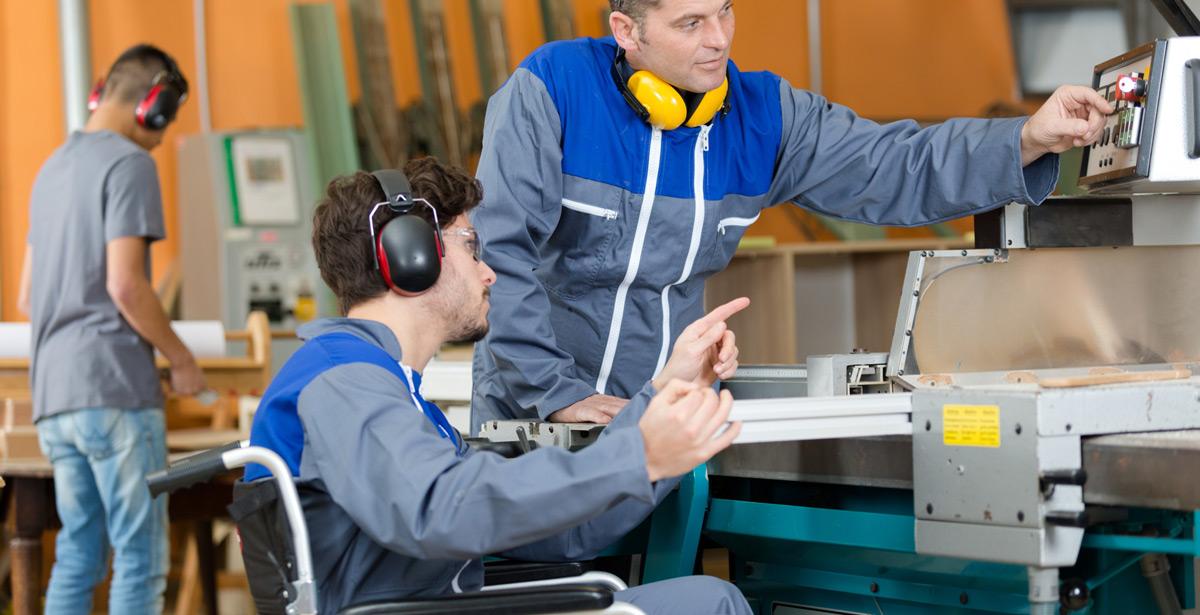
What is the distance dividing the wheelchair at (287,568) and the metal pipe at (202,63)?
3.90m

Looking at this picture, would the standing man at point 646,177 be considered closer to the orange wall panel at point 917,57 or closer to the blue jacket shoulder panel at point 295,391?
the blue jacket shoulder panel at point 295,391

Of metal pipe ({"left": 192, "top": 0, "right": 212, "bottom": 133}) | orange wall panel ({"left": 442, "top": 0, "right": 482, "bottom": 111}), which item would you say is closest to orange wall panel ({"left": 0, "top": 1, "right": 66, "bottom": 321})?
metal pipe ({"left": 192, "top": 0, "right": 212, "bottom": 133})

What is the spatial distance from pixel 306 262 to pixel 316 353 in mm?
3429

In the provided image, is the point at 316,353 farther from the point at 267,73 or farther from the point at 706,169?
the point at 267,73

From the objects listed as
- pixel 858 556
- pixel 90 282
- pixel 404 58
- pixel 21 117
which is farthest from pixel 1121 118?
pixel 21 117

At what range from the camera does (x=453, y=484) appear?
154cm

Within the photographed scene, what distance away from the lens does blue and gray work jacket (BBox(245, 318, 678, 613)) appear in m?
1.54

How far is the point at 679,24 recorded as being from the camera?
225 centimetres

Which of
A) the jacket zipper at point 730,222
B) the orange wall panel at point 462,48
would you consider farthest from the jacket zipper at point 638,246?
the orange wall panel at point 462,48

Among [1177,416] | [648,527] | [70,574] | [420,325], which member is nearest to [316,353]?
[420,325]

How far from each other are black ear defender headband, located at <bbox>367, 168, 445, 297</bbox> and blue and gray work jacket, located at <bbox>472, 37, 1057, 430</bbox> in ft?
1.36

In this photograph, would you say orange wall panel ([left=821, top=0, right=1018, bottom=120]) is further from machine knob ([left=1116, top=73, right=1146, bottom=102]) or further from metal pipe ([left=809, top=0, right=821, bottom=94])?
machine knob ([left=1116, top=73, right=1146, bottom=102])

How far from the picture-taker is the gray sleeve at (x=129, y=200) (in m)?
3.64

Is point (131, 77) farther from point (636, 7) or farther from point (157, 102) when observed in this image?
point (636, 7)
